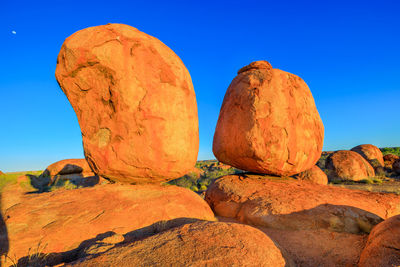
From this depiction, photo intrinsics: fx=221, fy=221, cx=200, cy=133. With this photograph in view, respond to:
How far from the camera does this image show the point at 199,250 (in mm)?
2213

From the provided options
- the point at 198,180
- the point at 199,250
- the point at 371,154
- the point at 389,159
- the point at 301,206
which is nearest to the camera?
the point at 199,250

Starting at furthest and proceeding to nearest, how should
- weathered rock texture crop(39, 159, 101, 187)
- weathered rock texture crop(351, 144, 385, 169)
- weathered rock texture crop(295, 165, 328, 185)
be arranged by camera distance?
weathered rock texture crop(351, 144, 385, 169), weathered rock texture crop(39, 159, 101, 187), weathered rock texture crop(295, 165, 328, 185)

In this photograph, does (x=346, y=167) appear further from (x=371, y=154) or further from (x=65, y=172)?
(x=65, y=172)

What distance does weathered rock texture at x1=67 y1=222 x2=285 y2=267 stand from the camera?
6.73ft

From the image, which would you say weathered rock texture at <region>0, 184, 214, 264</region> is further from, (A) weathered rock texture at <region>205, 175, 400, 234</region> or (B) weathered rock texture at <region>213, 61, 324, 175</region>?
(B) weathered rock texture at <region>213, 61, 324, 175</region>

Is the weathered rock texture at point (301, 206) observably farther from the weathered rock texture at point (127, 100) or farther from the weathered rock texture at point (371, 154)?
the weathered rock texture at point (371, 154)

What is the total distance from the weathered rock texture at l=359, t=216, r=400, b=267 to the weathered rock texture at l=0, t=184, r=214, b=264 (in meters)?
2.31

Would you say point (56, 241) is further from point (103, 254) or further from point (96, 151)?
point (96, 151)

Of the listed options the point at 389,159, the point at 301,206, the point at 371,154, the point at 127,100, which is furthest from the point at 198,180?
the point at 389,159

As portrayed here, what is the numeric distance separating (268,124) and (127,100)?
9.68 ft

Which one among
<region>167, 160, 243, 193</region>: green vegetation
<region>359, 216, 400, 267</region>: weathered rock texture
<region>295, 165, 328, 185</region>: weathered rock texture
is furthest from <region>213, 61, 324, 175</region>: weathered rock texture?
<region>167, 160, 243, 193</region>: green vegetation

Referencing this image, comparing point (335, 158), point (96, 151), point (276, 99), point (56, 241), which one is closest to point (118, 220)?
point (56, 241)

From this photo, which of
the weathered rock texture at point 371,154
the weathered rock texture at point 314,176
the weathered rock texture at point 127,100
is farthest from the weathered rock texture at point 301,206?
the weathered rock texture at point 371,154

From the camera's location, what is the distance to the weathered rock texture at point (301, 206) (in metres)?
3.77
